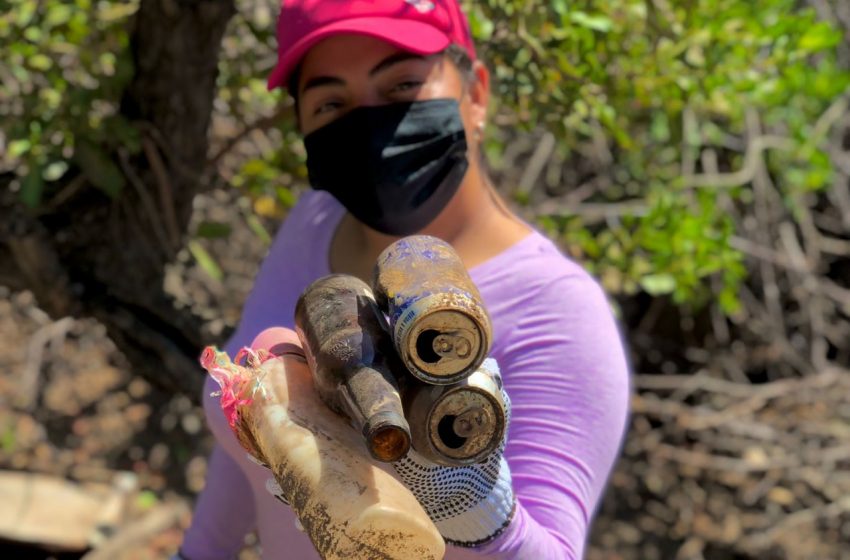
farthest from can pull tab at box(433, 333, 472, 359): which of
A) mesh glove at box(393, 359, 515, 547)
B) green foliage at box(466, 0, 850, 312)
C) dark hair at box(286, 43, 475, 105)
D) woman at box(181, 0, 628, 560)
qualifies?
green foliage at box(466, 0, 850, 312)

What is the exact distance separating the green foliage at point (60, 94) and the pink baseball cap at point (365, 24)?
34.9 inches

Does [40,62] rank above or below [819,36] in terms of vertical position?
above

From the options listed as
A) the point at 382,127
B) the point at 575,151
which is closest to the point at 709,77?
the point at 382,127

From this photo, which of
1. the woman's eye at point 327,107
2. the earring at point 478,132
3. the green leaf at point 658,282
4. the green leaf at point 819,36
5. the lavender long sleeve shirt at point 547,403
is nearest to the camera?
the lavender long sleeve shirt at point 547,403

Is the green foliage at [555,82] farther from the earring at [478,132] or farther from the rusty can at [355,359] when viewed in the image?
the rusty can at [355,359]

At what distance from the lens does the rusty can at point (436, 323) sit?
42.2 inches

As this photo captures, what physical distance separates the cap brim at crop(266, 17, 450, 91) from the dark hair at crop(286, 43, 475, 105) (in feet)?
0.11

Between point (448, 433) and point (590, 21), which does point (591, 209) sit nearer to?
point (590, 21)

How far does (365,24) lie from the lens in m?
1.57

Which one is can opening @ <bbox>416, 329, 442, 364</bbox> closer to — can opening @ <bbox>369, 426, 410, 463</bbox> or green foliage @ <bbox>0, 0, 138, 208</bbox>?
can opening @ <bbox>369, 426, 410, 463</bbox>

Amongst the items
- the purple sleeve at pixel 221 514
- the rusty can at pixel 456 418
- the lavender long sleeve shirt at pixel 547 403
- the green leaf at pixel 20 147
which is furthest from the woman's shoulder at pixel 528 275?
the green leaf at pixel 20 147

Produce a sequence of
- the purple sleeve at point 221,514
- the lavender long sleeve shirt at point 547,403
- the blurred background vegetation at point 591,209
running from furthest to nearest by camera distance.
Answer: the blurred background vegetation at point 591,209 → the purple sleeve at point 221,514 → the lavender long sleeve shirt at point 547,403

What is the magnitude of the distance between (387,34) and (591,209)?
2224 millimetres

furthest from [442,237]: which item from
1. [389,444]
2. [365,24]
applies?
[389,444]
